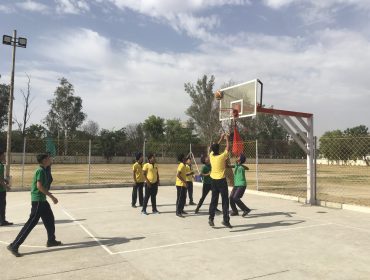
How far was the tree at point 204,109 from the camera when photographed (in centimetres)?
5572

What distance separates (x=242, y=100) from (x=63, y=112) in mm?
59992

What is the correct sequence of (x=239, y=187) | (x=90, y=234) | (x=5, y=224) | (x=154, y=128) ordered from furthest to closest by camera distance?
(x=154, y=128) < (x=239, y=187) < (x=5, y=224) < (x=90, y=234)

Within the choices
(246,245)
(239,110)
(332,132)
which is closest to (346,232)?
(246,245)

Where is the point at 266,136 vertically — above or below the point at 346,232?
above

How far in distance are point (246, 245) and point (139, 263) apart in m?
2.19

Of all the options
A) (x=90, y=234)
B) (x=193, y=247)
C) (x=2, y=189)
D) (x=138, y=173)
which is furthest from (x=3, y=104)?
(x=193, y=247)

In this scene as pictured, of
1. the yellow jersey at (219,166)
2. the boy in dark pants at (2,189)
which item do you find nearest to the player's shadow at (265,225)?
the yellow jersey at (219,166)

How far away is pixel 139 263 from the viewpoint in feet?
20.0

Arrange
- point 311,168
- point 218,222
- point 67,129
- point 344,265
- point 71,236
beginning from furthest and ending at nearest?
point 67,129, point 311,168, point 218,222, point 71,236, point 344,265

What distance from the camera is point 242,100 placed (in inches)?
526

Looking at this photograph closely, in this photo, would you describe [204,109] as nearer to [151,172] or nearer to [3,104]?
[3,104]

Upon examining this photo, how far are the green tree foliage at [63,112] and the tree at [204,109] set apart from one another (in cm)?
2326

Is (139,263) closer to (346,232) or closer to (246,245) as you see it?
(246,245)

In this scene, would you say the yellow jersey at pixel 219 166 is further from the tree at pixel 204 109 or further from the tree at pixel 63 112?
the tree at pixel 63 112
